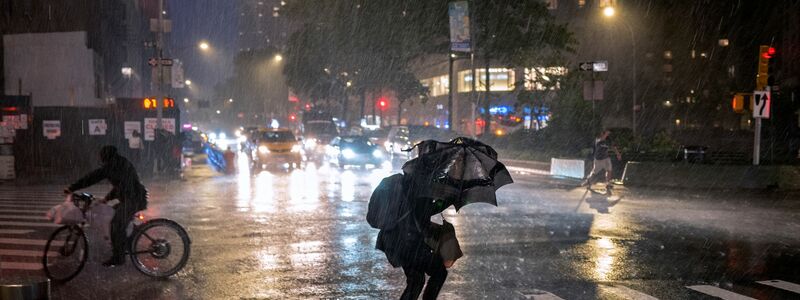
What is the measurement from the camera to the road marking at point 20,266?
8.81m

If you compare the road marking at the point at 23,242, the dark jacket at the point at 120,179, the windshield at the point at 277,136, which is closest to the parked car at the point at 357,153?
the windshield at the point at 277,136

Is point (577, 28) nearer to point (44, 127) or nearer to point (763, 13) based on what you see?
point (763, 13)

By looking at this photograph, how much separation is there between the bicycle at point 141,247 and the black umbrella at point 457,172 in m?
4.33

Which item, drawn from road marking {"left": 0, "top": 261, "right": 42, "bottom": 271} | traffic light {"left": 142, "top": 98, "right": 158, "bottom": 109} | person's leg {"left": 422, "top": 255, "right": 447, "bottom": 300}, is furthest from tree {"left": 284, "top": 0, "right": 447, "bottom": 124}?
person's leg {"left": 422, "top": 255, "right": 447, "bottom": 300}

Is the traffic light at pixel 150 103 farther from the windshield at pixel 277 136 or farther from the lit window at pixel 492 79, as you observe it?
the lit window at pixel 492 79

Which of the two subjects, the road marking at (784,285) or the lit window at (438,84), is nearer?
the road marking at (784,285)

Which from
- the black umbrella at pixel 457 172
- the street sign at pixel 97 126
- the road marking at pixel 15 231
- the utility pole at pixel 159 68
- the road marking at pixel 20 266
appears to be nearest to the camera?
the black umbrella at pixel 457 172

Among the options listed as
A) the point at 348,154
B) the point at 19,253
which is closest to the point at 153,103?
the point at 348,154

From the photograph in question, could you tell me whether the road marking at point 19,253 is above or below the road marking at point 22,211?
below

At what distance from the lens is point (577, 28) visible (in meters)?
61.5

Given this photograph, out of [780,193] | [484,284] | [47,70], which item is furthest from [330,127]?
[484,284]

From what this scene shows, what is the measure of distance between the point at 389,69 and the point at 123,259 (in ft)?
126

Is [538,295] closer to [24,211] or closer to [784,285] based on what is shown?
[784,285]

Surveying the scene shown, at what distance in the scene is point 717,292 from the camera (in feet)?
25.3
